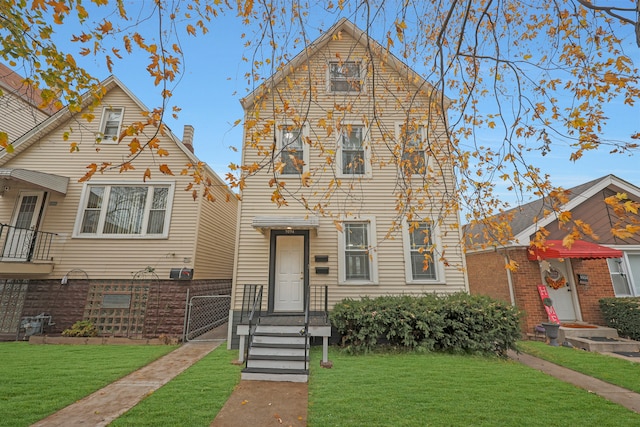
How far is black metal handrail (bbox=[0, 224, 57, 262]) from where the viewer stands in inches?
338

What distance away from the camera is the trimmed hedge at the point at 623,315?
27.2 feet

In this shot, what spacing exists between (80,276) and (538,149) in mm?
11639

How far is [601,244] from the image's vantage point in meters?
9.72

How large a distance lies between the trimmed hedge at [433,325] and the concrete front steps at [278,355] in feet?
3.73

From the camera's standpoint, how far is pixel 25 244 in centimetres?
869

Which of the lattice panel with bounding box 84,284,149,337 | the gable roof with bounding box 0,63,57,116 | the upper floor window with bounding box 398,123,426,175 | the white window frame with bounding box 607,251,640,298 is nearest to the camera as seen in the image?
the gable roof with bounding box 0,63,57,116

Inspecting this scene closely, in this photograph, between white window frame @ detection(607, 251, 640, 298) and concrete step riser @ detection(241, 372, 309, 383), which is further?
white window frame @ detection(607, 251, 640, 298)

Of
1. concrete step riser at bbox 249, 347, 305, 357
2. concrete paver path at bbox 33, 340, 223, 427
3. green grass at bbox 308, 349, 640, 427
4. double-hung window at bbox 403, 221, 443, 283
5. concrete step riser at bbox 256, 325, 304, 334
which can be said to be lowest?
concrete paver path at bbox 33, 340, 223, 427

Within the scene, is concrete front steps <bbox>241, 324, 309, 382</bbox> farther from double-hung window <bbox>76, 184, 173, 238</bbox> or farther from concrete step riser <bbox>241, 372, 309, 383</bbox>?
double-hung window <bbox>76, 184, 173, 238</bbox>

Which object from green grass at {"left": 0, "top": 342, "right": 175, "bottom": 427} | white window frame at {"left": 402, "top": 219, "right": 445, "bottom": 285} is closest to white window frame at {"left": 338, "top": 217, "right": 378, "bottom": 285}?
white window frame at {"left": 402, "top": 219, "right": 445, "bottom": 285}

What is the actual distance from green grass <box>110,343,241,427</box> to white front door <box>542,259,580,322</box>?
9698 mm

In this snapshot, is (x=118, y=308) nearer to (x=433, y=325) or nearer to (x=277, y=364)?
(x=277, y=364)

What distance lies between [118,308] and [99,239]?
2.20 m

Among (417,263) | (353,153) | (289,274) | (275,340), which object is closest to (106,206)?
(289,274)
